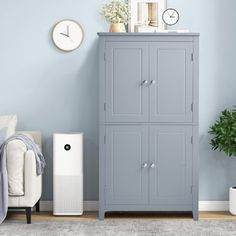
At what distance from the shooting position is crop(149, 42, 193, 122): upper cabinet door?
4668 millimetres

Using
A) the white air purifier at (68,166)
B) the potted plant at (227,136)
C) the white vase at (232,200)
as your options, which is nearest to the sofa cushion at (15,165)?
the white air purifier at (68,166)

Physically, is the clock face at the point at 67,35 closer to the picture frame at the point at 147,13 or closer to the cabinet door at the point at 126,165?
the picture frame at the point at 147,13

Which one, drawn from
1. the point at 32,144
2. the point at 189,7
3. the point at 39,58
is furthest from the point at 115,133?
the point at 189,7

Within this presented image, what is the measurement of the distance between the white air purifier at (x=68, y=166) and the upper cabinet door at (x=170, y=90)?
73cm

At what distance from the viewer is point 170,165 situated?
185 inches

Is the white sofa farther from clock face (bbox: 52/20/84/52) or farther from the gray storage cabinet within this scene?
clock face (bbox: 52/20/84/52)

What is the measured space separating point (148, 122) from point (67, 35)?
45.4 inches

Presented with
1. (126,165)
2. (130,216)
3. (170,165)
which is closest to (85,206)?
(130,216)

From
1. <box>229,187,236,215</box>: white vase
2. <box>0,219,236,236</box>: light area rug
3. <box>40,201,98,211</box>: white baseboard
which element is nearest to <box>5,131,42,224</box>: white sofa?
<box>0,219,236,236</box>: light area rug

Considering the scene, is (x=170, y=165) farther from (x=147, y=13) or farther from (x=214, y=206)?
(x=147, y=13)

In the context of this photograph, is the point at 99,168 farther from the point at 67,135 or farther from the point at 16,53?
the point at 16,53

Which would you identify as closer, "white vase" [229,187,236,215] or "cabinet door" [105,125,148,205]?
"cabinet door" [105,125,148,205]

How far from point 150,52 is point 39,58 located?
43.3 inches

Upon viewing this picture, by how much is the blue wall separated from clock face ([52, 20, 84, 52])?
0.18 ft
